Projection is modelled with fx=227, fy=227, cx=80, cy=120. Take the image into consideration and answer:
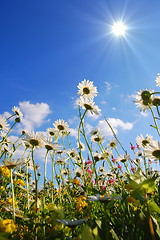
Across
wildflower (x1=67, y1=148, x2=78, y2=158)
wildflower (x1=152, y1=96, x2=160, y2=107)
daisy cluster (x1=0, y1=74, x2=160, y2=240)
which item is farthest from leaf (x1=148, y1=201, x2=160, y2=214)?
wildflower (x1=67, y1=148, x2=78, y2=158)

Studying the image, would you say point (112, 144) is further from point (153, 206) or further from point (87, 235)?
point (87, 235)

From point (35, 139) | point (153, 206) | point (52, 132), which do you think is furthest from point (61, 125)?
point (153, 206)

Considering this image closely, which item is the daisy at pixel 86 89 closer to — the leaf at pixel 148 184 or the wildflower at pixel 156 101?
the wildflower at pixel 156 101

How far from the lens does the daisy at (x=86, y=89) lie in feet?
10.6

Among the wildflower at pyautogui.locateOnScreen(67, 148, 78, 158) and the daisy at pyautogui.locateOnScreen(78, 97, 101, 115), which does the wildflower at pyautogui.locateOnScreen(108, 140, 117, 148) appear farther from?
the daisy at pyautogui.locateOnScreen(78, 97, 101, 115)

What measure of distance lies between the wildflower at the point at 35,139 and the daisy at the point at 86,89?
1.58m

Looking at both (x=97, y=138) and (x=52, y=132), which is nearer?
(x=52, y=132)

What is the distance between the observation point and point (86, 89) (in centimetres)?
325

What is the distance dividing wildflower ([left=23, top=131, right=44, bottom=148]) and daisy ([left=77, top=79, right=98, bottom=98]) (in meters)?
1.58

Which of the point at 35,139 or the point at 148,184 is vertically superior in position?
the point at 35,139

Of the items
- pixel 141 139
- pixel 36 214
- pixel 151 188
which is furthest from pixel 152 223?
pixel 141 139

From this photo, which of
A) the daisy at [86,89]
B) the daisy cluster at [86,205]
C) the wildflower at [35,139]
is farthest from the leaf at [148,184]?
the daisy at [86,89]

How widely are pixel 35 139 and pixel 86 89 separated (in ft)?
5.53

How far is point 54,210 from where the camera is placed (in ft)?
3.53
